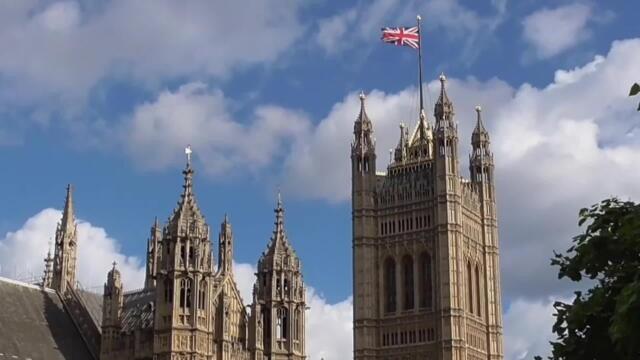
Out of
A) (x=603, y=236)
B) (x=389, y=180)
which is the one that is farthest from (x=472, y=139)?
(x=603, y=236)

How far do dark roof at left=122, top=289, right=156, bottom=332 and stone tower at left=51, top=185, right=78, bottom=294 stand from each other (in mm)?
3153

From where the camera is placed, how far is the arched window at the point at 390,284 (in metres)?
117

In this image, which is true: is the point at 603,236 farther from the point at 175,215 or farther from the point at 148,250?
the point at 148,250

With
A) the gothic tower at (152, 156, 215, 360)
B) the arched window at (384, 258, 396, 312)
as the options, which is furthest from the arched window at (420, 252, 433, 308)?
the gothic tower at (152, 156, 215, 360)

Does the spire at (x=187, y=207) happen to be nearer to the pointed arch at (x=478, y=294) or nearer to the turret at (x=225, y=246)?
the turret at (x=225, y=246)

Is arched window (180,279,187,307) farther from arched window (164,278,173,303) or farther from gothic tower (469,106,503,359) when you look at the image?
gothic tower (469,106,503,359)

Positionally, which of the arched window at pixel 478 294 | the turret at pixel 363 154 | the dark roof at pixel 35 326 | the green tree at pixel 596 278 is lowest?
the green tree at pixel 596 278

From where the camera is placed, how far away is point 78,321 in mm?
55156

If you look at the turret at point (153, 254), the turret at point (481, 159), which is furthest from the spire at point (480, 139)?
the turret at point (153, 254)

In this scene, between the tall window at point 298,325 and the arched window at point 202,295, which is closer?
the arched window at point 202,295

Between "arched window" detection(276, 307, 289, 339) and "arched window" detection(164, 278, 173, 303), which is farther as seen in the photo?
"arched window" detection(276, 307, 289, 339)

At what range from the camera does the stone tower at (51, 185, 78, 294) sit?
5722cm

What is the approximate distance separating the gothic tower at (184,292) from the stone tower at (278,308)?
4.14 meters

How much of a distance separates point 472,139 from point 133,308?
75484mm
